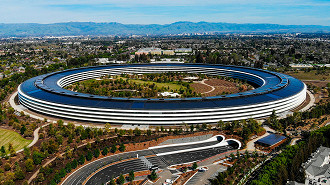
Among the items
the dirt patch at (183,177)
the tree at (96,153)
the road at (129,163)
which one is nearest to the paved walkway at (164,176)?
the road at (129,163)

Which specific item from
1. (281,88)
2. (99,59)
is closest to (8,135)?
(281,88)

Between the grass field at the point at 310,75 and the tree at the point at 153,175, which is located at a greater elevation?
the grass field at the point at 310,75

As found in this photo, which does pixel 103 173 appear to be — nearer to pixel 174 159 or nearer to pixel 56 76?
pixel 174 159

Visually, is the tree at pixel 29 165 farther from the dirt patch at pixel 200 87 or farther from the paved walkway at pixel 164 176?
the dirt patch at pixel 200 87

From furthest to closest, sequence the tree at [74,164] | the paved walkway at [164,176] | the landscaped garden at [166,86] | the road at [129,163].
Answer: the landscaped garden at [166,86], the tree at [74,164], the road at [129,163], the paved walkway at [164,176]

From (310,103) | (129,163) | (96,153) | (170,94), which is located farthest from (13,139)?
(310,103)

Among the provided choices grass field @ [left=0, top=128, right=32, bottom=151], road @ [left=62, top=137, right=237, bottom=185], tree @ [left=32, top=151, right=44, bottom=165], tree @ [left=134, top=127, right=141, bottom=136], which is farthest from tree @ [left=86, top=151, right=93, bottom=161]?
grass field @ [left=0, top=128, right=32, bottom=151]

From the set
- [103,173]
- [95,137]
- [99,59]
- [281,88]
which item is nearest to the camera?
[103,173]
